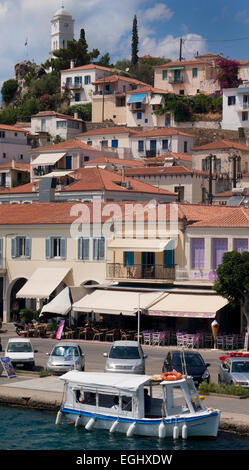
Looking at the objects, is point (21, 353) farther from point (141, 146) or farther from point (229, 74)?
point (229, 74)

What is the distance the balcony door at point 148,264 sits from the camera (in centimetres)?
5412

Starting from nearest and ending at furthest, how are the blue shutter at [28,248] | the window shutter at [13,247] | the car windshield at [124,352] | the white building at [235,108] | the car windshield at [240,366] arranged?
1. the car windshield at [240,366]
2. the car windshield at [124,352]
3. the blue shutter at [28,248]
4. the window shutter at [13,247]
5. the white building at [235,108]

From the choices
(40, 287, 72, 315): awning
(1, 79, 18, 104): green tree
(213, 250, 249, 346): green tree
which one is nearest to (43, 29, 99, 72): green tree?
(1, 79, 18, 104): green tree

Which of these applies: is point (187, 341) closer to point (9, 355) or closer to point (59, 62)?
point (9, 355)

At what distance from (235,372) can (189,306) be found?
1486cm

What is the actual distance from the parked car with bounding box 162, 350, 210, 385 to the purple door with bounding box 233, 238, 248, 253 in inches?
620

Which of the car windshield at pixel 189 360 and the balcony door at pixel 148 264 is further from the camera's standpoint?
the balcony door at pixel 148 264

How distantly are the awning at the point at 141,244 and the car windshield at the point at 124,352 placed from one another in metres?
15.5

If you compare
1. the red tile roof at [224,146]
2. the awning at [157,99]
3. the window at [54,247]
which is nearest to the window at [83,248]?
the window at [54,247]

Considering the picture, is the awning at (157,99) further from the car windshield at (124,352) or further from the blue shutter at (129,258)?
the car windshield at (124,352)

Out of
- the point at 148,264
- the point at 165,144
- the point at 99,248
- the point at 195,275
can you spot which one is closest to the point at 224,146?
the point at 165,144

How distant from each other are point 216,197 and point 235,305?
3767 cm

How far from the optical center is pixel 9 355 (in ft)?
131
